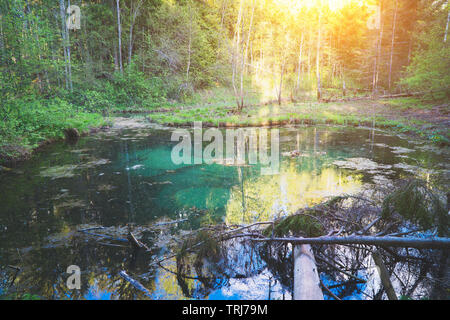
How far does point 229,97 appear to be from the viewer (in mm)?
32875

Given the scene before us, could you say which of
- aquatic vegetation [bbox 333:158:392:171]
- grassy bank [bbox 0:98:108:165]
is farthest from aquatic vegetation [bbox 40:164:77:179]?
aquatic vegetation [bbox 333:158:392:171]

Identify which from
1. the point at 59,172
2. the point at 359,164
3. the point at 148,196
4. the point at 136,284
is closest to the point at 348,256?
the point at 136,284

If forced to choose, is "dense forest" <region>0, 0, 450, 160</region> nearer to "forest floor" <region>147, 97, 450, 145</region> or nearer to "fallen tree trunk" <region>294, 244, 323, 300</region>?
"forest floor" <region>147, 97, 450, 145</region>

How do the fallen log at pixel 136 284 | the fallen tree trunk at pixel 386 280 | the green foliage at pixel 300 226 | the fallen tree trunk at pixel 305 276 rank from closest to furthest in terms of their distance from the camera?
the fallen tree trunk at pixel 305 276
the fallen tree trunk at pixel 386 280
the fallen log at pixel 136 284
the green foliage at pixel 300 226

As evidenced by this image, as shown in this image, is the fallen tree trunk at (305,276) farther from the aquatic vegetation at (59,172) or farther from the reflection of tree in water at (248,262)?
the aquatic vegetation at (59,172)

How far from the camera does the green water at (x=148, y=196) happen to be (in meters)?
3.73

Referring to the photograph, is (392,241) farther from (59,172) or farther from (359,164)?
(59,172)

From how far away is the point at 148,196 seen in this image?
7086mm

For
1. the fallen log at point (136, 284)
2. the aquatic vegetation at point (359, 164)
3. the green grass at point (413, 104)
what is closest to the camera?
the fallen log at point (136, 284)

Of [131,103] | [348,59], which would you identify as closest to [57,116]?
[131,103]

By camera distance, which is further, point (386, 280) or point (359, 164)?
point (359, 164)

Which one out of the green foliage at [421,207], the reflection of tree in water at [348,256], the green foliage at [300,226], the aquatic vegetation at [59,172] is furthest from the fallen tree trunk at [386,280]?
the aquatic vegetation at [59,172]

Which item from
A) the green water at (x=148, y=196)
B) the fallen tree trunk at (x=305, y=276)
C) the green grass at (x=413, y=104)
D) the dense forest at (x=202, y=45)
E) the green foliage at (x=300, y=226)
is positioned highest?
the dense forest at (x=202, y=45)

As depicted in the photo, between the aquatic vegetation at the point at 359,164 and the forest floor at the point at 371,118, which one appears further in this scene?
the forest floor at the point at 371,118
